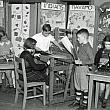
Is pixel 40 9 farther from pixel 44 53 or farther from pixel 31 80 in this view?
pixel 31 80

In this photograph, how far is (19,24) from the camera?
571cm

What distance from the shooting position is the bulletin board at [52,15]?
18.2 feet

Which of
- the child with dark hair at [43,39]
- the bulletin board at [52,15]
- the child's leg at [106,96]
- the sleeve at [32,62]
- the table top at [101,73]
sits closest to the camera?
the table top at [101,73]

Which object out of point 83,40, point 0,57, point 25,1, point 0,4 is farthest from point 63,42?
point 25,1

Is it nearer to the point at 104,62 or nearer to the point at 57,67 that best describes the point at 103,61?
the point at 104,62

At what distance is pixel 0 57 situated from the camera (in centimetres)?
521

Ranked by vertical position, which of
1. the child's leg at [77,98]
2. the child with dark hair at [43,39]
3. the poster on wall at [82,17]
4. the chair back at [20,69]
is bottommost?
the child's leg at [77,98]

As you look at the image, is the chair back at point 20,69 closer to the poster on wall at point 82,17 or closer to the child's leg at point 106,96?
the child's leg at point 106,96

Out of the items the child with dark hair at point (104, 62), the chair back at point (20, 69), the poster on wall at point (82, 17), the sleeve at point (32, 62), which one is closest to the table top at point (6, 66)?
the chair back at point (20, 69)

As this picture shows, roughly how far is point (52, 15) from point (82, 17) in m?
0.59

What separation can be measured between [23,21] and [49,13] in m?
0.54

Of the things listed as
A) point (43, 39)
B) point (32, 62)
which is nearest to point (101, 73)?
point (32, 62)

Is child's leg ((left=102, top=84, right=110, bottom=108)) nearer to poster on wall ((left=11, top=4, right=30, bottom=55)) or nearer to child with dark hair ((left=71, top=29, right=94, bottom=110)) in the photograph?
child with dark hair ((left=71, top=29, right=94, bottom=110))

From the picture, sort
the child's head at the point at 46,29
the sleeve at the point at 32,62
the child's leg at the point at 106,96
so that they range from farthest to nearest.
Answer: the child's head at the point at 46,29 < the child's leg at the point at 106,96 < the sleeve at the point at 32,62
